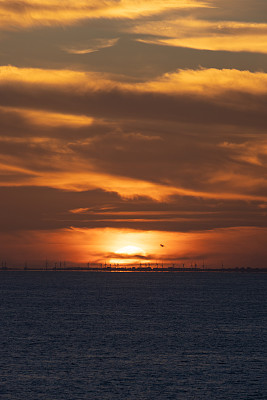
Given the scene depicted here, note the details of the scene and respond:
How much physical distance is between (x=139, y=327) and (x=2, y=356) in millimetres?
54479

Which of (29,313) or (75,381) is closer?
(75,381)

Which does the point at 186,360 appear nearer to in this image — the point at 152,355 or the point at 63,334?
the point at 152,355

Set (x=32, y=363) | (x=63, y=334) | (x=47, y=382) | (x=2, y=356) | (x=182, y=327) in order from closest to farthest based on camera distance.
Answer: (x=47, y=382) → (x=32, y=363) → (x=2, y=356) → (x=63, y=334) → (x=182, y=327)

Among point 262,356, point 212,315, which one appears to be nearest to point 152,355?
point 262,356

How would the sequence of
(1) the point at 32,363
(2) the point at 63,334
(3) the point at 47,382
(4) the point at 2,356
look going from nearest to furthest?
(3) the point at 47,382
(1) the point at 32,363
(4) the point at 2,356
(2) the point at 63,334

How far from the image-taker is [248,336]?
131500 millimetres

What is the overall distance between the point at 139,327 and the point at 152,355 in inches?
1827

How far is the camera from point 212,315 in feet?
614

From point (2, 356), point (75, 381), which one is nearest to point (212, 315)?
point (2, 356)

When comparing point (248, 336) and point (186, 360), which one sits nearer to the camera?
point (186, 360)

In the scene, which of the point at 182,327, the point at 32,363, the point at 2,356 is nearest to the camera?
the point at 32,363

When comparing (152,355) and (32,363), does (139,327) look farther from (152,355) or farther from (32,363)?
(32,363)

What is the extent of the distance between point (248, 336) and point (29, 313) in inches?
3044

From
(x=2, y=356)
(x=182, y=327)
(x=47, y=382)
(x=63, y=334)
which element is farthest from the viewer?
(x=182, y=327)
